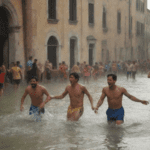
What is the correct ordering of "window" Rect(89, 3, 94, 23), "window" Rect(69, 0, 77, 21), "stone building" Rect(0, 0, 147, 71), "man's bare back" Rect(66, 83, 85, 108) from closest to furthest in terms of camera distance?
"man's bare back" Rect(66, 83, 85, 108) → "stone building" Rect(0, 0, 147, 71) → "window" Rect(69, 0, 77, 21) → "window" Rect(89, 3, 94, 23)

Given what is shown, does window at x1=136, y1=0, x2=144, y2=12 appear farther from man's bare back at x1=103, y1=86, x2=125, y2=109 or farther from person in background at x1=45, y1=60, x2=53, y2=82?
man's bare back at x1=103, y1=86, x2=125, y2=109

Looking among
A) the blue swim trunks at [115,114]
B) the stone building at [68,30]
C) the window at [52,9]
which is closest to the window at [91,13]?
the stone building at [68,30]

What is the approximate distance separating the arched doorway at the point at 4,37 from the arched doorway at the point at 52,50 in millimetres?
3543

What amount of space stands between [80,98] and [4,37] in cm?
1645

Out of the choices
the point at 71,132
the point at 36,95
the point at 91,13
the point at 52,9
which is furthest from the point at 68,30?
the point at 71,132

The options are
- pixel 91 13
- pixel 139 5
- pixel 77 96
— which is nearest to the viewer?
pixel 77 96

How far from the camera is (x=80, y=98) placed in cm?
786

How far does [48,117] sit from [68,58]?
18957 millimetres

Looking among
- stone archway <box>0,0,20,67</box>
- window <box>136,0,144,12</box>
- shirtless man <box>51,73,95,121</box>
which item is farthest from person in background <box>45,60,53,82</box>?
window <box>136,0,144,12</box>

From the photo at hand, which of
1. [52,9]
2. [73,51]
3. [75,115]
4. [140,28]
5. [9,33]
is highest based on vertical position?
[140,28]

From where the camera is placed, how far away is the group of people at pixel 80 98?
732 centimetres

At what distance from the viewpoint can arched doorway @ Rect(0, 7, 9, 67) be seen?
2275 centimetres

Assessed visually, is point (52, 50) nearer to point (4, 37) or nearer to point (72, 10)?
point (4, 37)

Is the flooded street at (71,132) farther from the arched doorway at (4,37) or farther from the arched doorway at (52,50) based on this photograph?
the arched doorway at (52,50)
